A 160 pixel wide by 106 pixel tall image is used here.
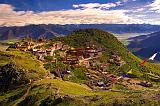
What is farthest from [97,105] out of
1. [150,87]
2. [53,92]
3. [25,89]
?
[150,87]

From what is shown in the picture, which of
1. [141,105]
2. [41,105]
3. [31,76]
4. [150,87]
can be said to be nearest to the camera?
[141,105]

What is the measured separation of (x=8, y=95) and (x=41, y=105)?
3000cm

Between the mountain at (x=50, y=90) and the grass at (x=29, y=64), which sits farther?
the grass at (x=29, y=64)

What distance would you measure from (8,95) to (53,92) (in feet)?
86.7

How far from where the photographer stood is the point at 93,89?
542 ft

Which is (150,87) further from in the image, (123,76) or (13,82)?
(13,82)

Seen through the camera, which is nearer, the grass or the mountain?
the mountain

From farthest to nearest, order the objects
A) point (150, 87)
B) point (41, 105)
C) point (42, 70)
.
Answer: point (150, 87) < point (42, 70) < point (41, 105)

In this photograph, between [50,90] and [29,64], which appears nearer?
[50,90]

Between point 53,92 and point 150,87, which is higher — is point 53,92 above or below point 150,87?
above

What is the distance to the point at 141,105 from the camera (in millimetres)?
108875

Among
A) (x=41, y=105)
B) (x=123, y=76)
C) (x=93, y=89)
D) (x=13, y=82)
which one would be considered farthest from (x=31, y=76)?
(x=123, y=76)

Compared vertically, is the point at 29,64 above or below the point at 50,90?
above

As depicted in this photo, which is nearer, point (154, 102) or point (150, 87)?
Answer: point (154, 102)
